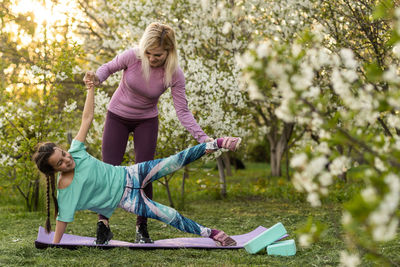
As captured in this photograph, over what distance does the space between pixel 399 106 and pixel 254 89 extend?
481 mm

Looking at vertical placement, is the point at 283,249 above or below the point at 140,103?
below

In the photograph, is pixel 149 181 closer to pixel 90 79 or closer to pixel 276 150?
pixel 90 79

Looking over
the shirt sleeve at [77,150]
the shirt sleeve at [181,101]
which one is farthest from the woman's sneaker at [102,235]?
the shirt sleeve at [181,101]

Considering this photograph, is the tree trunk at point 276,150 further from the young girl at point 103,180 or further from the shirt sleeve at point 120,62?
the young girl at point 103,180

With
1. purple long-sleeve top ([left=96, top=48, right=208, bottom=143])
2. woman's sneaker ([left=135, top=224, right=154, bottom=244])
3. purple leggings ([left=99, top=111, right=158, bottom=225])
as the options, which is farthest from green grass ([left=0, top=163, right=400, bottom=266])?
purple long-sleeve top ([left=96, top=48, right=208, bottom=143])

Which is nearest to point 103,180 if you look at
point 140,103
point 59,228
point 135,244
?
point 59,228

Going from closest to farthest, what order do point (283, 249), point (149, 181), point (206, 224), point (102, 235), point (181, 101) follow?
point (283, 249)
point (149, 181)
point (102, 235)
point (181, 101)
point (206, 224)

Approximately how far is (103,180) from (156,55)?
1.02 m

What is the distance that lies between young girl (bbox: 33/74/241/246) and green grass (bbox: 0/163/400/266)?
0.24 meters

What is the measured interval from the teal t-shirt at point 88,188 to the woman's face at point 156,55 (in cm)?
83

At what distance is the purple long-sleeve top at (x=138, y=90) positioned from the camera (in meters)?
3.79

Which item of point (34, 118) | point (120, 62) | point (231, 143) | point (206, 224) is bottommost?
point (206, 224)

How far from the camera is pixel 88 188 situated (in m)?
3.37

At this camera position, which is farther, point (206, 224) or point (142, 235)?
point (206, 224)
